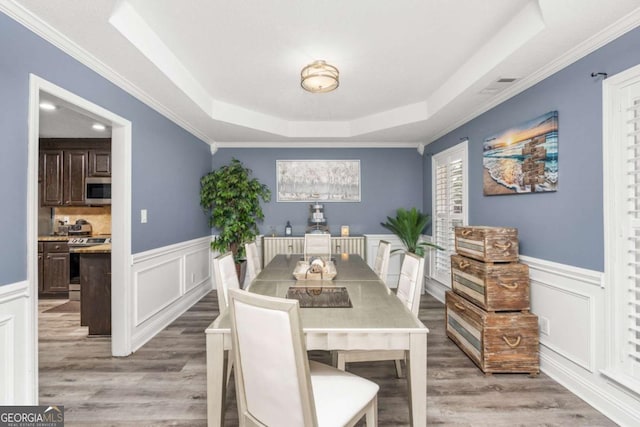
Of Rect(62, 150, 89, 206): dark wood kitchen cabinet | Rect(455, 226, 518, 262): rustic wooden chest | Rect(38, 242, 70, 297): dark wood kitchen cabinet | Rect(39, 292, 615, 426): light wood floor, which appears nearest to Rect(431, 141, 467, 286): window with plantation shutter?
Rect(455, 226, 518, 262): rustic wooden chest

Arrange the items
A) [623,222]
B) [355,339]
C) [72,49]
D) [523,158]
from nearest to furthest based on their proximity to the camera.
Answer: [355,339] → [623,222] → [72,49] → [523,158]

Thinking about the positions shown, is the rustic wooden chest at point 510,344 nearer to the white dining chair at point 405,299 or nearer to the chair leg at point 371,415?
the white dining chair at point 405,299

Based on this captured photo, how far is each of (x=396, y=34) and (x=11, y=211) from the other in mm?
2746

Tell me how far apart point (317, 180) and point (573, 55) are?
3.59 metres

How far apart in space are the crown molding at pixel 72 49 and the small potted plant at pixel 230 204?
1.36 meters

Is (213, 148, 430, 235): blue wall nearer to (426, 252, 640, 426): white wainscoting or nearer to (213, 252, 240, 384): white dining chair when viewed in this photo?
(426, 252, 640, 426): white wainscoting

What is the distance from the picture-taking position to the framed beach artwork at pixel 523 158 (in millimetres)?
2453

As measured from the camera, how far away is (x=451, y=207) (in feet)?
13.9

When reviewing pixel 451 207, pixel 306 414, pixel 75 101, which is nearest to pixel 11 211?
pixel 75 101

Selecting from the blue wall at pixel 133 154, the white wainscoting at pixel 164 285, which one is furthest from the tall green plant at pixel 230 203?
the white wainscoting at pixel 164 285

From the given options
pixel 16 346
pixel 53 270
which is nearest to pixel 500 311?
pixel 16 346

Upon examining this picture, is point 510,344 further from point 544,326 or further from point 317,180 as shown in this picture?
point 317,180

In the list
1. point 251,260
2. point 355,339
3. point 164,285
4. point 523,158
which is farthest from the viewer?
point 164,285

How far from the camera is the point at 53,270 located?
4621 mm
